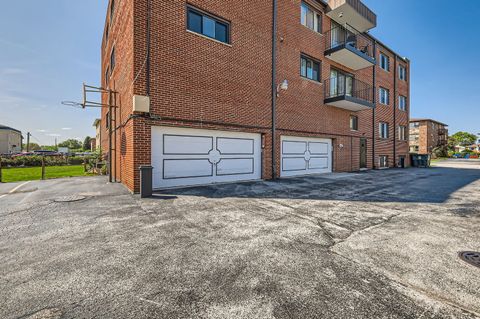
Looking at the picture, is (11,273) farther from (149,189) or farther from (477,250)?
(477,250)

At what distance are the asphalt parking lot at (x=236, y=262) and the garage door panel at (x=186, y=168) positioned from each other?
2.48 metres

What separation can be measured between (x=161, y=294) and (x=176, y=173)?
19.6 feet

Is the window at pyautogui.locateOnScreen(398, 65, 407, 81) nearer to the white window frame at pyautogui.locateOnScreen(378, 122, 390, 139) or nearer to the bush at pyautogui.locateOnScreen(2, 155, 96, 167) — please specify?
the white window frame at pyautogui.locateOnScreen(378, 122, 390, 139)

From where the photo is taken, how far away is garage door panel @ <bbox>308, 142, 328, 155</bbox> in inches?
508

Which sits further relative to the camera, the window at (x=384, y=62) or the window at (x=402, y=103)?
the window at (x=402, y=103)

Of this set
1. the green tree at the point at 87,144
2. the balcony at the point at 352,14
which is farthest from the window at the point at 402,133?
the green tree at the point at 87,144

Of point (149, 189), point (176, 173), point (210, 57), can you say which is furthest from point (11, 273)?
point (210, 57)

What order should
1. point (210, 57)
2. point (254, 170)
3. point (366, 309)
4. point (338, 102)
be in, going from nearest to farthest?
point (366, 309), point (210, 57), point (254, 170), point (338, 102)

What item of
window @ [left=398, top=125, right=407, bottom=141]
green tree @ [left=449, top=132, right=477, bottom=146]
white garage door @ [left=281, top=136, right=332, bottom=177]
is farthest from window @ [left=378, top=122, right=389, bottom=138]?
green tree @ [left=449, top=132, right=477, bottom=146]

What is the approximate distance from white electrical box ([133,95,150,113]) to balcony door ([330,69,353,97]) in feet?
39.4

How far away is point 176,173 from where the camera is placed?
7.77m

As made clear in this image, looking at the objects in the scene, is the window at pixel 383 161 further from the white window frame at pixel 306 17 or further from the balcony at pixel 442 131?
the balcony at pixel 442 131

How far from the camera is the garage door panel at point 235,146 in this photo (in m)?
8.98

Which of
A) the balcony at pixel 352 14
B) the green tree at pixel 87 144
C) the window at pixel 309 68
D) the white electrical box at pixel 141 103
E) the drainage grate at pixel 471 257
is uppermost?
the balcony at pixel 352 14
